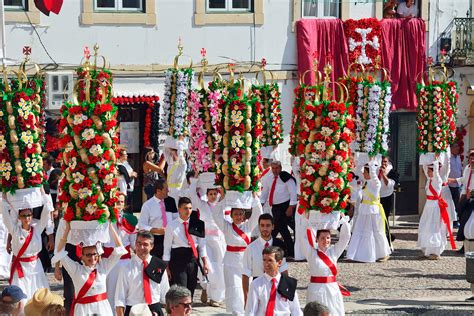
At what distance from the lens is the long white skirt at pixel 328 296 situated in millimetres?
14398

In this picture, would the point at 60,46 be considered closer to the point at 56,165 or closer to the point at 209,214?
the point at 56,165

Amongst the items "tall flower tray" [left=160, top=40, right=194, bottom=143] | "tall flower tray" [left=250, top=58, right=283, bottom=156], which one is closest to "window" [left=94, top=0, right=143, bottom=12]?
"tall flower tray" [left=250, top=58, right=283, bottom=156]

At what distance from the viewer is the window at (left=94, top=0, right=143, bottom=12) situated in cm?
2562

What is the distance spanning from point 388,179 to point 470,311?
5473mm

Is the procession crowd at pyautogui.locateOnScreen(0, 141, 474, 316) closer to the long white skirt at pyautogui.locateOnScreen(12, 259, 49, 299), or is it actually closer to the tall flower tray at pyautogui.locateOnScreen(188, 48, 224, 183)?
the long white skirt at pyautogui.locateOnScreen(12, 259, 49, 299)

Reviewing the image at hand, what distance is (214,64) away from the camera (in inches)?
1037

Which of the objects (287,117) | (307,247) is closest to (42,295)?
(307,247)

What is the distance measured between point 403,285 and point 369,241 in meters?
2.34

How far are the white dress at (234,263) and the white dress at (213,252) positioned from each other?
0.99 m

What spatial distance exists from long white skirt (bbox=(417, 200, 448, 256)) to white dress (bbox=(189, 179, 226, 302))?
539 cm

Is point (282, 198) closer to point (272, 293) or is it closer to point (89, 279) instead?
point (272, 293)

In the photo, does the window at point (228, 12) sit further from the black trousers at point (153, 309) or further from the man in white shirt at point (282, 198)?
the black trousers at point (153, 309)

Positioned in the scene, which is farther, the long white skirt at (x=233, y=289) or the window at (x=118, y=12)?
the window at (x=118, y=12)

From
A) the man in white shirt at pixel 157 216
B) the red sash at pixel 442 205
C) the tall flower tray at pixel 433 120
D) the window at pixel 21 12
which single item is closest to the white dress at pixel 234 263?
the man in white shirt at pixel 157 216
